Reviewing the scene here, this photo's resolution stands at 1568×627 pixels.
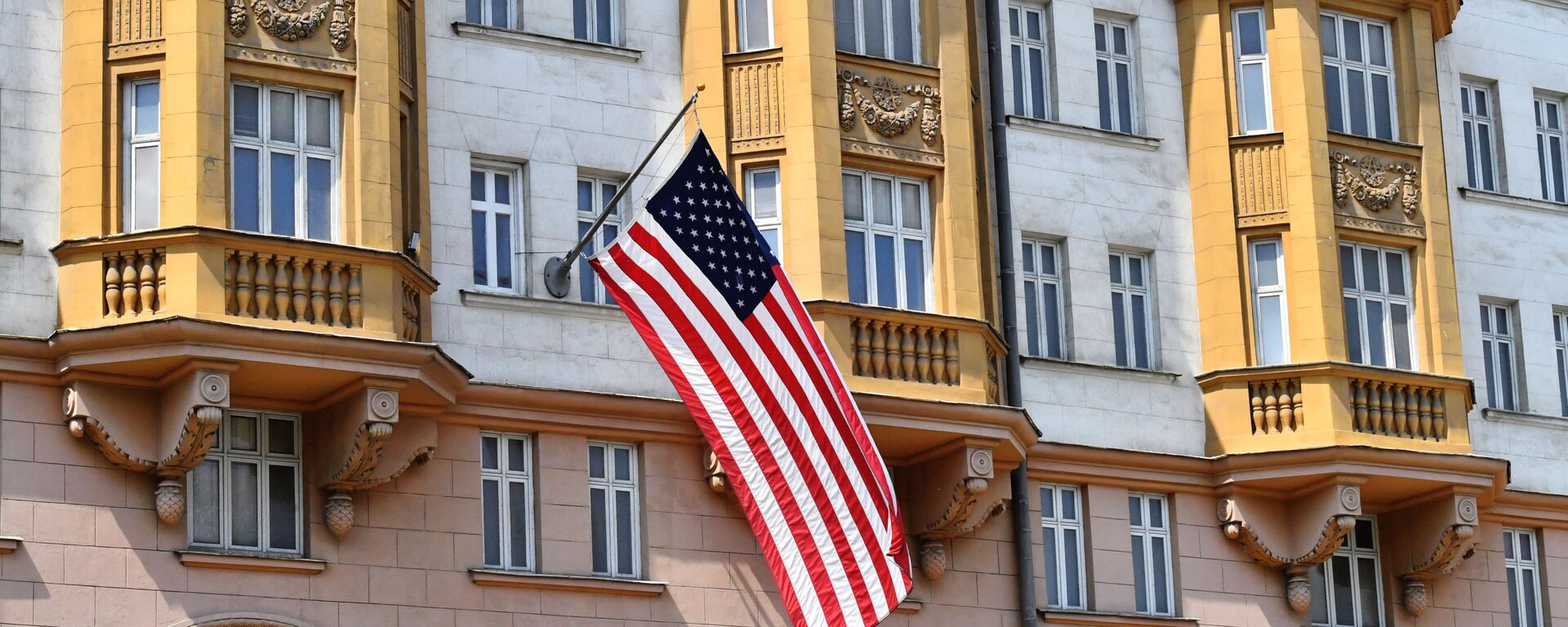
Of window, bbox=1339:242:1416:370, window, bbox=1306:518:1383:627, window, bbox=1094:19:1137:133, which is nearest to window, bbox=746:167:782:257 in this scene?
window, bbox=1094:19:1137:133

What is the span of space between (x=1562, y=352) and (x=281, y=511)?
63.4 feet

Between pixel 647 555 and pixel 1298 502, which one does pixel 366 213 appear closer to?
pixel 647 555

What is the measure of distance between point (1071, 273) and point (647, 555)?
762 cm

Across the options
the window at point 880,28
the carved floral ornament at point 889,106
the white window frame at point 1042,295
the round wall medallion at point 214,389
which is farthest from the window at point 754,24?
the round wall medallion at point 214,389

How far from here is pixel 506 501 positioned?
34250 millimetres

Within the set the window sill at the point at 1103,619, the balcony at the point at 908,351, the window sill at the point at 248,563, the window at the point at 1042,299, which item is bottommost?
the window sill at the point at 1103,619

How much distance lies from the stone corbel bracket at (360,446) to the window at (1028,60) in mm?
10541

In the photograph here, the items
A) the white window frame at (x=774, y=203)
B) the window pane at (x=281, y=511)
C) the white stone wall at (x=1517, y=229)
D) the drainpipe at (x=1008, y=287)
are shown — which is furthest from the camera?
the white stone wall at (x=1517, y=229)

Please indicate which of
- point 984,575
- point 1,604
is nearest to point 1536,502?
point 984,575

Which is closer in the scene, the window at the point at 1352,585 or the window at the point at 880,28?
the window at the point at 880,28

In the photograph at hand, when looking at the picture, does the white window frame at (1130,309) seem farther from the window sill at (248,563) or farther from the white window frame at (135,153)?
the white window frame at (135,153)

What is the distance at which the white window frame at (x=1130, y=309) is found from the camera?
1556 inches

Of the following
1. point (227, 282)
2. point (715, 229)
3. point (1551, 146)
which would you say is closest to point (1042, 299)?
point (715, 229)

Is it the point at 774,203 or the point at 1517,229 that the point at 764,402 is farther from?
the point at 1517,229
